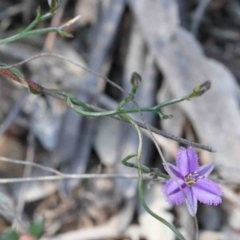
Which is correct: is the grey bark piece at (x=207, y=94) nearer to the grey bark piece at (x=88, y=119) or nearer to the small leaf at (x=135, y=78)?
the grey bark piece at (x=88, y=119)

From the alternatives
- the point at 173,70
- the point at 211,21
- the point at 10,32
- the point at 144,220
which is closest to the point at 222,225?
the point at 144,220

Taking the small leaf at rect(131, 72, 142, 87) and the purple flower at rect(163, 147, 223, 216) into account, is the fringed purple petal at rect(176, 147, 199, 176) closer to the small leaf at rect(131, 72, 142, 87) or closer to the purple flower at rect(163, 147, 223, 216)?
the purple flower at rect(163, 147, 223, 216)

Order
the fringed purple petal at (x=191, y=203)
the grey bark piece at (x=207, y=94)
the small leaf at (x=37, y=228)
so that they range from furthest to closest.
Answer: the grey bark piece at (x=207, y=94)
the small leaf at (x=37, y=228)
the fringed purple petal at (x=191, y=203)

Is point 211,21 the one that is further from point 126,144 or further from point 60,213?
point 60,213

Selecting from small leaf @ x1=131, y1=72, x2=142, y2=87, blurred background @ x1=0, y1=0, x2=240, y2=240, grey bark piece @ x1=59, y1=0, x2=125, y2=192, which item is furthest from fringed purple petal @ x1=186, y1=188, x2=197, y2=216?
grey bark piece @ x1=59, y1=0, x2=125, y2=192

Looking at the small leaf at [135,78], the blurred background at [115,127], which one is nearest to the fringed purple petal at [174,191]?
the small leaf at [135,78]

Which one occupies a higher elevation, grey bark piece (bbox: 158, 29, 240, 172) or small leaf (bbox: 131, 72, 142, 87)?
small leaf (bbox: 131, 72, 142, 87)

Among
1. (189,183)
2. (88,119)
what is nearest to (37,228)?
(88,119)

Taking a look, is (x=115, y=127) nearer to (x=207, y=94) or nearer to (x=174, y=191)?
(x=207, y=94)
